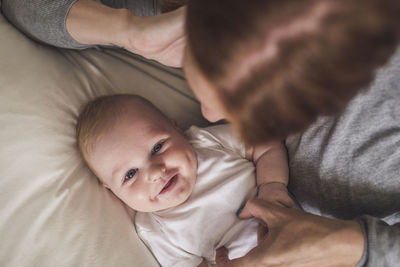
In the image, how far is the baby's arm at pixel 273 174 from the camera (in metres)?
0.92

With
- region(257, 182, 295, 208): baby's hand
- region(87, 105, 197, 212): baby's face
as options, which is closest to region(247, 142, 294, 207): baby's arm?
region(257, 182, 295, 208): baby's hand

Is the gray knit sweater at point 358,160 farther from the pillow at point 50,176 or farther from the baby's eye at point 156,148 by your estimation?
the baby's eye at point 156,148

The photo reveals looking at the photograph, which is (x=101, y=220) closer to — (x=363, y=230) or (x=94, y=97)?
(x=94, y=97)

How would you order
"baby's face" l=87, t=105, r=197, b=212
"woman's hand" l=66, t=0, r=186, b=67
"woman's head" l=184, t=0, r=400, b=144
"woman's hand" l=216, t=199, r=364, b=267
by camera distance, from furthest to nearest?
"baby's face" l=87, t=105, r=197, b=212
"woman's hand" l=66, t=0, r=186, b=67
"woman's hand" l=216, t=199, r=364, b=267
"woman's head" l=184, t=0, r=400, b=144

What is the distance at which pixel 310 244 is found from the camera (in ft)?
2.29

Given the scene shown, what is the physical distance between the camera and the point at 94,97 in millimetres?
1150

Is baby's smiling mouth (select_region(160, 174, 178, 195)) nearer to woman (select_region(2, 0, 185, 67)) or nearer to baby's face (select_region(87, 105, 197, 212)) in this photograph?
baby's face (select_region(87, 105, 197, 212))

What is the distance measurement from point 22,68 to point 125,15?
1.24 feet

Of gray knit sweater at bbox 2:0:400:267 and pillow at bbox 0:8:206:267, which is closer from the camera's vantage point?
gray knit sweater at bbox 2:0:400:267

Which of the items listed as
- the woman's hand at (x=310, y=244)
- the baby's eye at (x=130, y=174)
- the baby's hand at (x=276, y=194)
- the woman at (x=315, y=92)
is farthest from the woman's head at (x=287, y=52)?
the baby's eye at (x=130, y=174)

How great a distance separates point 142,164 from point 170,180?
0.10 meters

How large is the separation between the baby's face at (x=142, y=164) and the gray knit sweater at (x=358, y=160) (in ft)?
1.12

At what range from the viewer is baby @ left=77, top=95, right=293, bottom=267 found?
0.97 meters

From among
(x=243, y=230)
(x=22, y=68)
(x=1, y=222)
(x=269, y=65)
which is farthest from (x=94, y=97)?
(x=269, y=65)
